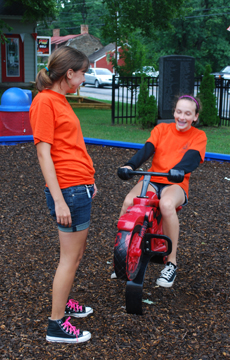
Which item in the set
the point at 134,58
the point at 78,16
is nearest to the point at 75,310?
the point at 134,58

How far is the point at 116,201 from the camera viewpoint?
5.03 metres

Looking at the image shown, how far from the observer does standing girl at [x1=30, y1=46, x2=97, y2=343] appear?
2.06 metres

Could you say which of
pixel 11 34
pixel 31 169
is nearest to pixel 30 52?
pixel 11 34

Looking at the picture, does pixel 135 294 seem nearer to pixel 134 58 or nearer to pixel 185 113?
pixel 185 113

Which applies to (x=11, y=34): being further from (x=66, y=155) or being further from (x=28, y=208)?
(x=66, y=155)

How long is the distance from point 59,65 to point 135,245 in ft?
3.76

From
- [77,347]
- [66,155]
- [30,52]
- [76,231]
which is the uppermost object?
[30,52]

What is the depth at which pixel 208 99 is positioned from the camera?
11555mm

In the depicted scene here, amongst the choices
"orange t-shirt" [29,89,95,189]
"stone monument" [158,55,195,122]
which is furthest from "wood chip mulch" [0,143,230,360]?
"stone monument" [158,55,195,122]

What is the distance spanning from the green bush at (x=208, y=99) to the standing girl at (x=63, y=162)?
9.62m

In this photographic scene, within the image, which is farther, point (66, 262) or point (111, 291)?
point (111, 291)

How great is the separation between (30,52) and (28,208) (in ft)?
57.3

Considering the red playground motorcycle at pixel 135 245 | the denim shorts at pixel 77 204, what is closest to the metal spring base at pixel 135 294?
the red playground motorcycle at pixel 135 245

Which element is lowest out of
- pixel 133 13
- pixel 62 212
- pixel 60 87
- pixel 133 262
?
pixel 133 262
